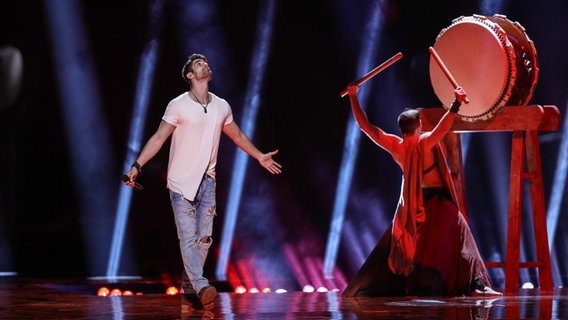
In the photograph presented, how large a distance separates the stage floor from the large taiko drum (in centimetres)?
114

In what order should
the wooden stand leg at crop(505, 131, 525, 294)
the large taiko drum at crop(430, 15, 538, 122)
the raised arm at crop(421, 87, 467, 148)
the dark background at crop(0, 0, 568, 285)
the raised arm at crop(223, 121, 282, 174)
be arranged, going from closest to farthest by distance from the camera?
the raised arm at crop(223, 121, 282, 174) < the raised arm at crop(421, 87, 467, 148) < the large taiko drum at crop(430, 15, 538, 122) < the wooden stand leg at crop(505, 131, 525, 294) < the dark background at crop(0, 0, 568, 285)

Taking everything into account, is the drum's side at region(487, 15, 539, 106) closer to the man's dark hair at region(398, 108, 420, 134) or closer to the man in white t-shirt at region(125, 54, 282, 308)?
the man's dark hair at region(398, 108, 420, 134)

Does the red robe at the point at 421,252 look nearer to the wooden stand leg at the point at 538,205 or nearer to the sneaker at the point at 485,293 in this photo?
the sneaker at the point at 485,293

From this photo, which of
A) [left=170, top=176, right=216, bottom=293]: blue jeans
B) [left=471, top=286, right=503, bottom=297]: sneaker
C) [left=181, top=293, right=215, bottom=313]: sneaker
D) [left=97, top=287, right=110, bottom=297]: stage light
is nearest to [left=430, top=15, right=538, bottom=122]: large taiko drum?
[left=471, top=286, right=503, bottom=297]: sneaker

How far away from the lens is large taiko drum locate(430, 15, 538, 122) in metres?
5.80

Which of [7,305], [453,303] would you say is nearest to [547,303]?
[453,303]

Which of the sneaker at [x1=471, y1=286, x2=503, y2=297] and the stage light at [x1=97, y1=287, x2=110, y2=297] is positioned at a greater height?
the stage light at [x1=97, y1=287, x2=110, y2=297]

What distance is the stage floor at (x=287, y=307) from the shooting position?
4.26 m

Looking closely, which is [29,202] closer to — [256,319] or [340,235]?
[340,235]

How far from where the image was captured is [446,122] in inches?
217

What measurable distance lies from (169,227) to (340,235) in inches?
59.7

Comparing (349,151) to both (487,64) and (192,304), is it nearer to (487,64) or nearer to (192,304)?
(487,64)

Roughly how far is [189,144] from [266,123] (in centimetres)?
424

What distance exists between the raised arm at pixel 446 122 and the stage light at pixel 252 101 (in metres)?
3.46
